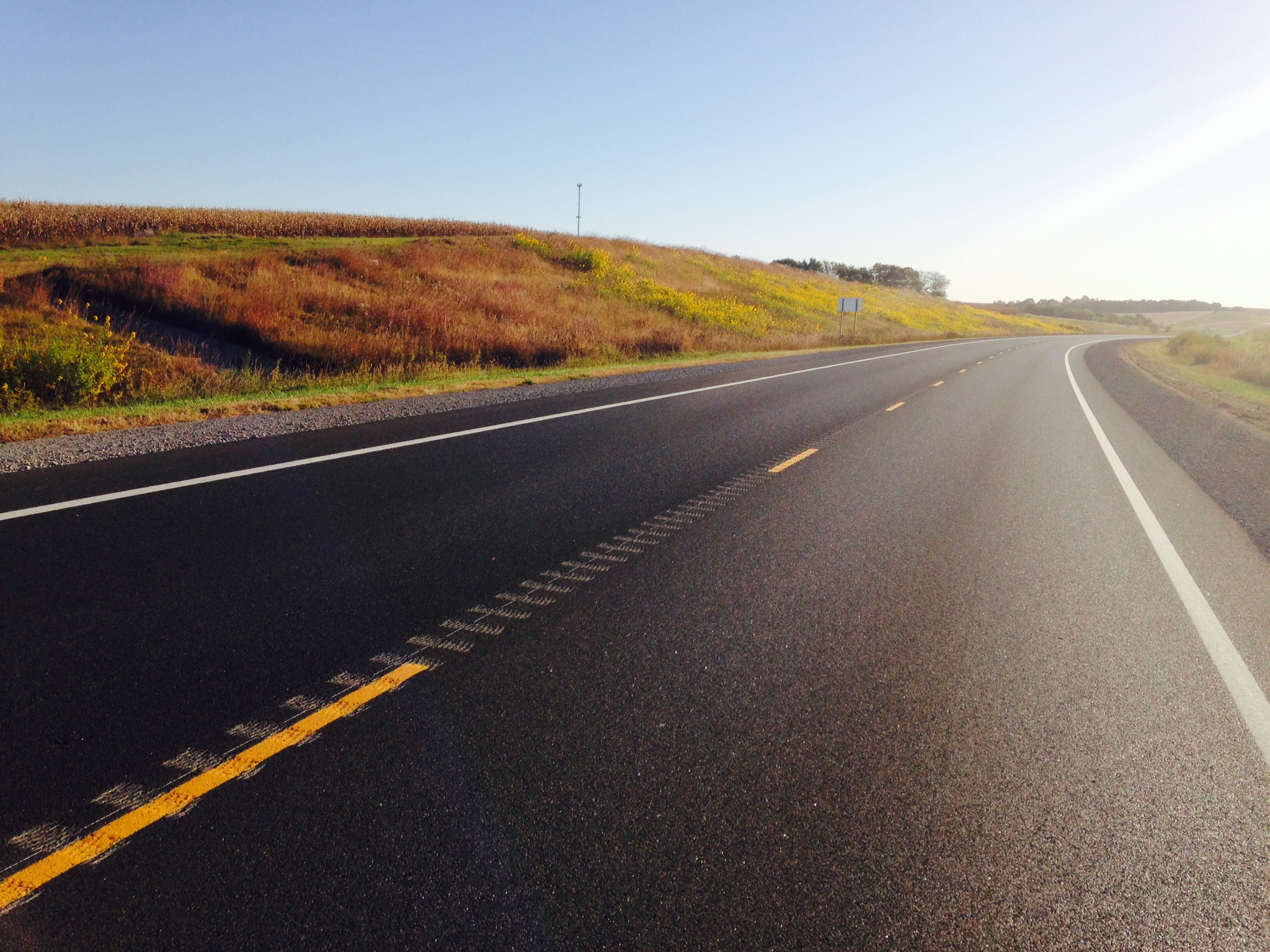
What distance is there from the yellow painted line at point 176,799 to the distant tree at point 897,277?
115 metres

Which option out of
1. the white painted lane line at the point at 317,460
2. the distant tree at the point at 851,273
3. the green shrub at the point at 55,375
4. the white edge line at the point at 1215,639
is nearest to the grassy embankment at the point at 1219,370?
the white edge line at the point at 1215,639

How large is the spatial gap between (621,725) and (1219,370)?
3391 cm

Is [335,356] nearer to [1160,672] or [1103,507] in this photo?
[1103,507]

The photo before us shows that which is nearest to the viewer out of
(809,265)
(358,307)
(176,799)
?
(176,799)

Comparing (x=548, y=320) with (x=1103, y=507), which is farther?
(x=548, y=320)

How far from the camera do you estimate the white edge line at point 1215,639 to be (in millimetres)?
3098

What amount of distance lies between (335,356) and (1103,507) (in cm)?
1409

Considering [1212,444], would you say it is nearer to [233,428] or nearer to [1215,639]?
[1215,639]

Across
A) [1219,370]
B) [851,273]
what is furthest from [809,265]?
[1219,370]

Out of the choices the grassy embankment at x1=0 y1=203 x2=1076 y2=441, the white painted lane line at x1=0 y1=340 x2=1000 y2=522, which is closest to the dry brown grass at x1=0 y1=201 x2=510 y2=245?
the grassy embankment at x1=0 y1=203 x2=1076 y2=441

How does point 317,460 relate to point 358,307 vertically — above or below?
below

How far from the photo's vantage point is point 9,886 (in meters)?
1.98

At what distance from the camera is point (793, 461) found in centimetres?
785

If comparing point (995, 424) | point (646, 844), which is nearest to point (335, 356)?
point (995, 424)
